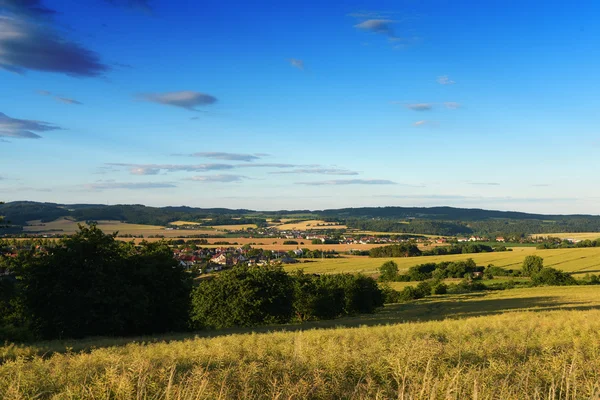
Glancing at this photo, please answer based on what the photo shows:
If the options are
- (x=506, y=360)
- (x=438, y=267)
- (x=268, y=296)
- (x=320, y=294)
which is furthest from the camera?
(x=438, y=267)

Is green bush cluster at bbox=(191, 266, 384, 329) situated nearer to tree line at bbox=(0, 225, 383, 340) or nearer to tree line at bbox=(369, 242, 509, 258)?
tree line at bbox=(0, 225, 383, 340)

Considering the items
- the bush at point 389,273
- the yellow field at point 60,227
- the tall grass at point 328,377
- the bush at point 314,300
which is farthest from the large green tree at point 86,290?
the yellow field at point 60,227

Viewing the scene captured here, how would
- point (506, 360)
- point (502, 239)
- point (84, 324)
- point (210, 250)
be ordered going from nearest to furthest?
point (506, 360) → point (84, 324) → point (210, 250) → point (502, 239)

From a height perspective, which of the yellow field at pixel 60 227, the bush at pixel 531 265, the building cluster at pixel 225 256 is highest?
the yellow field at pixel 60 227

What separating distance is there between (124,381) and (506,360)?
623cm

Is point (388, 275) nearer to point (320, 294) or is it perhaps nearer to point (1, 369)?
point (320, 294)

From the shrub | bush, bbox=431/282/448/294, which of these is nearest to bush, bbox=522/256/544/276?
bush, bbox=431/282/448/294

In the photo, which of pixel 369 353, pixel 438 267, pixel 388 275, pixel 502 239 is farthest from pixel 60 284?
pixel 502 239

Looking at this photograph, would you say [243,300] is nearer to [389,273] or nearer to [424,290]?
[424,290]

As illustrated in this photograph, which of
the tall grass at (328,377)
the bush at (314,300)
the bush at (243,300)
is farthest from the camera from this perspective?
the bush at (314,300)

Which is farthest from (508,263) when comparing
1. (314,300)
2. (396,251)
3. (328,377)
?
(328,377)

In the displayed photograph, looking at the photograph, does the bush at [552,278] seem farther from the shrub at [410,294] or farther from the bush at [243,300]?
the bush at [243,300]

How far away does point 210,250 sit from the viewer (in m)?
119

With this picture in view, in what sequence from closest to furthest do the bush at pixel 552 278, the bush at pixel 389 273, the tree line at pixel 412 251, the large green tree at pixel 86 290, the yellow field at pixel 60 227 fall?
the large green tree at pixel 86 290 → the bush at pixel 552 278 → the bush at pixel 389 273 → the tree line at pixel 412 251 → the yellow field at pixel 60 227
